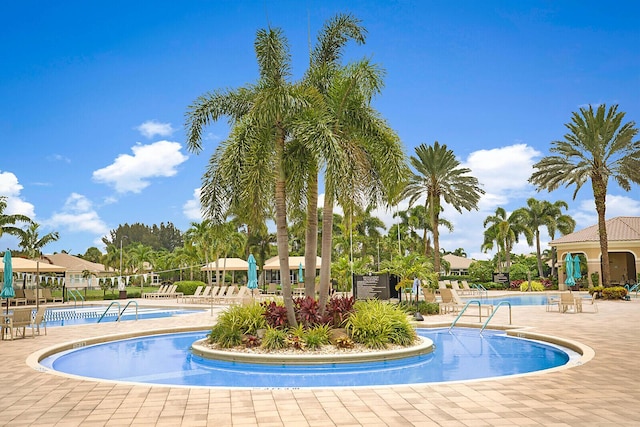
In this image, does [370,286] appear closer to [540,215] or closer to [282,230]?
[282,230]

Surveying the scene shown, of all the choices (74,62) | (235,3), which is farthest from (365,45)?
(74,62)

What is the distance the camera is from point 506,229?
55.6 meters

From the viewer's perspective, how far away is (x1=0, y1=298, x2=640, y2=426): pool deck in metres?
6.27

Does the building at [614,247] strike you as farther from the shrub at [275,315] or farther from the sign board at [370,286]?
the shrub at [275,315]

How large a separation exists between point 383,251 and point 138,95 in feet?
103

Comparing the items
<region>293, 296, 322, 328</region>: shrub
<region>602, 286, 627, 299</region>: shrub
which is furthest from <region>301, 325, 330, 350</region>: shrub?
<region>602, 286, 627, 299</region>: shrub

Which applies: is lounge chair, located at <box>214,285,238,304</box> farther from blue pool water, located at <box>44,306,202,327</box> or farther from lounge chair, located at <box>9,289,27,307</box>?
lounge chair, located at <box>9,289,27,307</box>

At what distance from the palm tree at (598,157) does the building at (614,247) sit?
1069 cm

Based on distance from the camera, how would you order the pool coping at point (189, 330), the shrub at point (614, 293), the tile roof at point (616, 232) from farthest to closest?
the tile roof at point (616, 232) → the shrub at point (614, 293) → the pool coping at point (189, 330)

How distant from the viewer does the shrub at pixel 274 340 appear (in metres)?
11.7

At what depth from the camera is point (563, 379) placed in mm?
8492

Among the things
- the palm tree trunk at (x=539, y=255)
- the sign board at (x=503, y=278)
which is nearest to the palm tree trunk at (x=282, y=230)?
the sign board at (x=503, y=278)

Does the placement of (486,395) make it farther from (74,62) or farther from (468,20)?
(74,62)

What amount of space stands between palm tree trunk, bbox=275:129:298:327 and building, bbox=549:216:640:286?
36.2 meters
